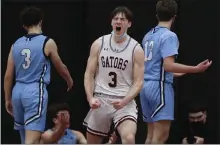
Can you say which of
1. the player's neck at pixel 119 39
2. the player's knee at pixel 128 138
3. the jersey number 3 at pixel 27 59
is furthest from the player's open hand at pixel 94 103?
the jersey number 3 at pixel 27 59

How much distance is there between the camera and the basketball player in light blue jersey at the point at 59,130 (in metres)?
9.88

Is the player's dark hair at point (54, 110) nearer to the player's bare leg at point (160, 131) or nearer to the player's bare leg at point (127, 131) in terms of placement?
the player's bare leg at point (160, 131)

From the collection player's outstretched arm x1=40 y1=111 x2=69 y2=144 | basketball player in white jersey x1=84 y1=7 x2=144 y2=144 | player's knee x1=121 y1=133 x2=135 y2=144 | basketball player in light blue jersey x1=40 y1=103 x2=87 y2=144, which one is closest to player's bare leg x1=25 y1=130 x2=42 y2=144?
basketball player in light blue jersey x1=40 y1=103 x2=87 y2=144

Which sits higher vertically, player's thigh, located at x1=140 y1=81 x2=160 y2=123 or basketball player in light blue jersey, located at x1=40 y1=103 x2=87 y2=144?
player's thigh, located at x1=140 y1=81 x2=160 y2=123

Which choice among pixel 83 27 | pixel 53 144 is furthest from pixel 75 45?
pixel 53 144

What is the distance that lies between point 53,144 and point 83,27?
2454mm

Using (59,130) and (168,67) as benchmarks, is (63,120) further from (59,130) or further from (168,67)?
(168,67)

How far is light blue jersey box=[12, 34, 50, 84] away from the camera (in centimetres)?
953

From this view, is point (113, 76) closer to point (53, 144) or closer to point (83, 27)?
point (53, 144)

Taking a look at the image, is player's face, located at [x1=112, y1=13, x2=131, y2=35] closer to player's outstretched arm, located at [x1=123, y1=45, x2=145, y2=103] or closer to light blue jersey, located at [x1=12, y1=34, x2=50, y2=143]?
player's outstretched arm, located at [x1=123, y1=45, x2=145, y2=103]

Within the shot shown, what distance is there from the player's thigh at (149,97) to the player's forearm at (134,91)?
0.54 m

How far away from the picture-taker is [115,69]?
9.11 metres

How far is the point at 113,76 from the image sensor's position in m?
9.12

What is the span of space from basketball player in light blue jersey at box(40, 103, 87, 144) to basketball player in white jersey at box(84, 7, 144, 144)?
31.4 inches
